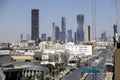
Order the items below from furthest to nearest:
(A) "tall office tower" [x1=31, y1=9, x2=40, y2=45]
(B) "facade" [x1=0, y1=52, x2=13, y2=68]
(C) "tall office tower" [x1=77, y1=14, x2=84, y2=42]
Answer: (C) "tall office tower" [x1=77, y1=14, x2=84, y2=42] → (A) "tall office tower" [x1=31, y1=9, x2=40, y2=45] → (B) "facade" [x1=0, y1=52, x2=13, y2=68]

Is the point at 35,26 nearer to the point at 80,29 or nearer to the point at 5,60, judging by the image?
the point at 80,29

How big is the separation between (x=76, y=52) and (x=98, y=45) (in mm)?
6564

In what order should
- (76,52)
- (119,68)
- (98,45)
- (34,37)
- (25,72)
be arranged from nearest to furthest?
(119,68) < (25,72) < (76,52) < (98,45) < (34,37)

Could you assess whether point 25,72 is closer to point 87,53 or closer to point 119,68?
point 119,68

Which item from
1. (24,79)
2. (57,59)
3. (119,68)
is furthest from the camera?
(57,59)

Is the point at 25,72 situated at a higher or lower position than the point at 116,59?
lower

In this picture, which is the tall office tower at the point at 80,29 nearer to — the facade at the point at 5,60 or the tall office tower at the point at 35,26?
the tall office tower at the point at 35,26

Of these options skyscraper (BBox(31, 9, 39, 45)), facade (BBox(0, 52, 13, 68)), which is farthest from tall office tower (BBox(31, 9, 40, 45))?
facade (BBox(0, 52, 13, 68))

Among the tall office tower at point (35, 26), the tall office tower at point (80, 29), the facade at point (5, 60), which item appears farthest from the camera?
the tall office tower at point (80, 29)

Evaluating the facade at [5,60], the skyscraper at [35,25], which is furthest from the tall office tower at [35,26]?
the facade at [5,60]

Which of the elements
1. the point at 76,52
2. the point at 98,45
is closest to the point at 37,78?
the point at 76,52

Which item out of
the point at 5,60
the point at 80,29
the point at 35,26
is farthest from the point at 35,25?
the point at 5,60

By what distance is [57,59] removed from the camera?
1485 cm

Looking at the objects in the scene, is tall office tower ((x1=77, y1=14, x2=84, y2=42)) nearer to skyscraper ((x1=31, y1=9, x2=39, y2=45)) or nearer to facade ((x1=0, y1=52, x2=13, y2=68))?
skyscraper ((x1=31, y1=9, x2=39, y2=45))
